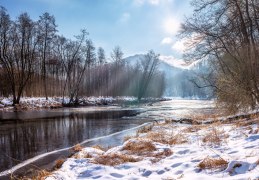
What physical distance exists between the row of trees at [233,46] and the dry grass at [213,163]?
711cm

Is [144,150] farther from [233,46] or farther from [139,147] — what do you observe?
[233,46]

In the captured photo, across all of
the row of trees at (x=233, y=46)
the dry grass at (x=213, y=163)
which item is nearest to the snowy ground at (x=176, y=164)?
the dry grass at (x=213, y=163)

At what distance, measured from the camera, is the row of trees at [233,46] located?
36.8ft

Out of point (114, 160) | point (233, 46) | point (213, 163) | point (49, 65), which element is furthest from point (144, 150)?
point (49, 65)

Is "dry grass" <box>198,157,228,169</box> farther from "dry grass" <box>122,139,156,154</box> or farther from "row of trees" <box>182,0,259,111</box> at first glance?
"row of trees" <box>182,0,259,111</box>

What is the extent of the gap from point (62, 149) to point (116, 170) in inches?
211

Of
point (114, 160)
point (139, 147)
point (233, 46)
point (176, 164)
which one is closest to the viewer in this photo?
point (176, 164)

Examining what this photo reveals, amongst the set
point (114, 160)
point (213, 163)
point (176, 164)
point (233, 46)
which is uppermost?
point (233, 46)

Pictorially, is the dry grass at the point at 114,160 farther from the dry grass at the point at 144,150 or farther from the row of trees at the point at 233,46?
the row of trees at the point at 233,46

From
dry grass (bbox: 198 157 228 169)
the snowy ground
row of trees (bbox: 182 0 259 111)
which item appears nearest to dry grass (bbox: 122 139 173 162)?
the snowy ground

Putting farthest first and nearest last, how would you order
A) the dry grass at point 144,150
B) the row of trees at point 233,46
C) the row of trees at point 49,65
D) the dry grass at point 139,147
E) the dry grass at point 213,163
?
the row of trees at point 49,65
the row of trees at point 233,46
the dry grass at point 139,147
the dry grass at point 144,150
the dry grass at point 213,163

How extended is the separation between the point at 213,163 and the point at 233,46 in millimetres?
9984

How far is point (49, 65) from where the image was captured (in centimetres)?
5597

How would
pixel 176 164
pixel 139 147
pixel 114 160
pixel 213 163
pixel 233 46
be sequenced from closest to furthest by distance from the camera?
pixel 213 163 → pixel 176 164 → pixel 114 160 → pixel 139 147 → pixel 233 46
